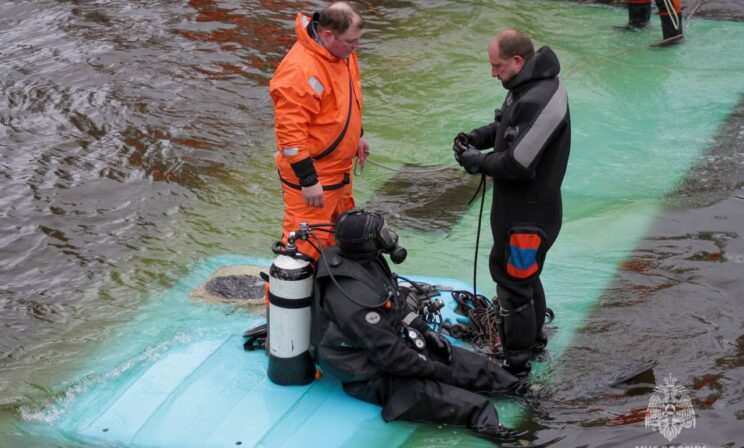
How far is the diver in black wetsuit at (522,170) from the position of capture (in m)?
4.33

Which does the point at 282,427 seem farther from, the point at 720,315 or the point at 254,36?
the point at 254,36

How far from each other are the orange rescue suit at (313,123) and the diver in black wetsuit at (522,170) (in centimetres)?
67

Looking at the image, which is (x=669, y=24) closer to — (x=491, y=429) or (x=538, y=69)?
(x=538, y=69)

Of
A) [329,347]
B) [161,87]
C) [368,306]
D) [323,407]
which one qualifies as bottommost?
[161,87]

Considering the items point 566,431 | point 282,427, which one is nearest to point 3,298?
point 282,427

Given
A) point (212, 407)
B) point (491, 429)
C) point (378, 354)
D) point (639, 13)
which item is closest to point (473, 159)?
point (378, 354)

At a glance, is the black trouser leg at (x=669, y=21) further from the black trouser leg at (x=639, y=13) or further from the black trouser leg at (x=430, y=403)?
the black trouser leg at (x=430, y=403)

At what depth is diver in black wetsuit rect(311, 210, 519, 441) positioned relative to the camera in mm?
4242

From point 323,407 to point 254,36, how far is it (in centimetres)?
793

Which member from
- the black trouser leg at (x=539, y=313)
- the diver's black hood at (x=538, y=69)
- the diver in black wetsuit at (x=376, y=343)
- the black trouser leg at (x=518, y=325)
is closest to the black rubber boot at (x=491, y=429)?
the diver in black wetsuit at (x=376, y=343)

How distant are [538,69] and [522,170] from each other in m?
0.51

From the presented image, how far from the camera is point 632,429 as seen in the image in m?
4.38

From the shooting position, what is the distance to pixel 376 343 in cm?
421

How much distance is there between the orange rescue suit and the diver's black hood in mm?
992
